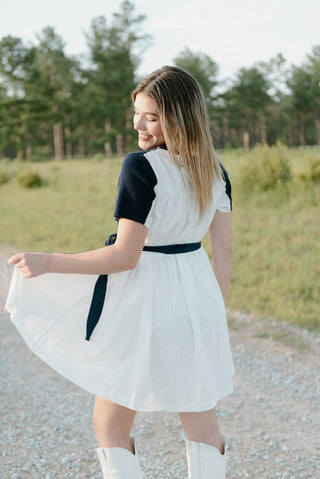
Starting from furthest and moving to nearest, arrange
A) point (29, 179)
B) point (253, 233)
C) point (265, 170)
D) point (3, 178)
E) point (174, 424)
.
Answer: point (3, 178) < point (29, 179) < point (265, 170) < point (253, 233) < point (174, 424)

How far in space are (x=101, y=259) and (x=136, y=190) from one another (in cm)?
26

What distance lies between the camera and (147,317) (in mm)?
1619

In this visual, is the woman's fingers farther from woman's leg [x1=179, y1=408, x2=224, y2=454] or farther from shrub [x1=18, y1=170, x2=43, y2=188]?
shrub [x1=18, y1=170, x2=43, y2=188]

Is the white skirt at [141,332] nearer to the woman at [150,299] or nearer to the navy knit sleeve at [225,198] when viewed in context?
the woman at [150,299]

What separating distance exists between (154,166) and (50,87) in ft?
150

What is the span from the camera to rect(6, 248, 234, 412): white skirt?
1.63 m

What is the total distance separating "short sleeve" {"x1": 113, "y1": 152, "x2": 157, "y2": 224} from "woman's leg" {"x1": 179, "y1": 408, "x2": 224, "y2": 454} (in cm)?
75

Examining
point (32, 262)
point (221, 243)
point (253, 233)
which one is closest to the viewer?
point (32, 262)

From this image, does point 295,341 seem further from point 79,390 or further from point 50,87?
point 50,87

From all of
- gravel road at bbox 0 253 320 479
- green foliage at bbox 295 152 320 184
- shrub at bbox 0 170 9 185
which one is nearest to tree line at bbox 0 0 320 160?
shrub at bbox 0 170 9 185

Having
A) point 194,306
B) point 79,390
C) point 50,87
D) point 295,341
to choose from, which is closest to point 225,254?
point 194,306

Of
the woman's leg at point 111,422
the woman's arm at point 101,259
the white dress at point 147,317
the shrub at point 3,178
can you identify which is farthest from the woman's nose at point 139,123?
the shrub at point 3,178

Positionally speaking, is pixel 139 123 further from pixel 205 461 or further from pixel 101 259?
pixel 205 461

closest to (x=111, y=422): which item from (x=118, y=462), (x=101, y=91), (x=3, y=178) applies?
(x=118, y=462)
